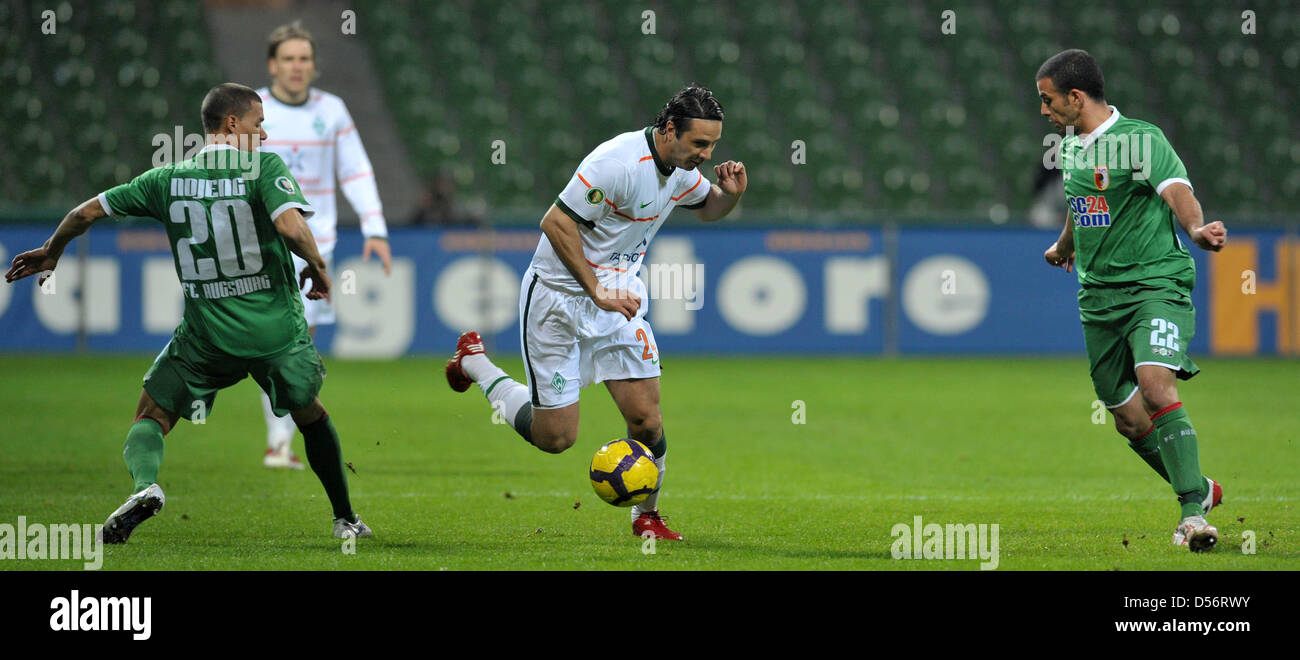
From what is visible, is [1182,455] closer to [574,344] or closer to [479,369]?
[574,344]

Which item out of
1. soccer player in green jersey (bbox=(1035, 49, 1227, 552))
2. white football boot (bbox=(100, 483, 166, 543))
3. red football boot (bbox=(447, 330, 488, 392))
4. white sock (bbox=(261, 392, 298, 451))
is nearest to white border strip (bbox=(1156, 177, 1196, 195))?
soccer player in green jersey (bbox=(1035, 49, 1227, 552))

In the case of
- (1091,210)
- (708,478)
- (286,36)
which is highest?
(286,36)

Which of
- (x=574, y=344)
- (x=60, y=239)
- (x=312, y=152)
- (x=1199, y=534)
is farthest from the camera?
(x=312, y=152)

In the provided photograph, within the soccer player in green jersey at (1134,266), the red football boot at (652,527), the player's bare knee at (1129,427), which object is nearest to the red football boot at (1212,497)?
the soccer player in green jersey at (1134,266)

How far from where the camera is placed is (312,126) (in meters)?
9.17

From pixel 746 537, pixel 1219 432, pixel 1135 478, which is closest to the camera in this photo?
pixel 746 537

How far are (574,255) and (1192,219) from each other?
258cm

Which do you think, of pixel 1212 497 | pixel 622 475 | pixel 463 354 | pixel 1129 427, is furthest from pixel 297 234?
pixel 1212 497

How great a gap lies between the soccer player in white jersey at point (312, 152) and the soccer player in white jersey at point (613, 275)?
2448 mm

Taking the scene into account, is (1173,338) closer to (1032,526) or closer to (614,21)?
(1032,526)

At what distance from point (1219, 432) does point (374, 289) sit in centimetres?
946

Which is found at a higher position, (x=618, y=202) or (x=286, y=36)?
(x=286, y=36)

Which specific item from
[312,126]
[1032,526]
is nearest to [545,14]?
[312,126]

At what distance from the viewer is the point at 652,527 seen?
264 inches
